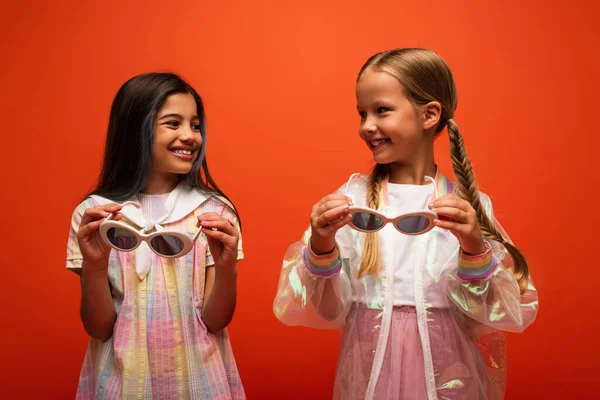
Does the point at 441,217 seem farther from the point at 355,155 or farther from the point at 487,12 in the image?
the point at 487,12

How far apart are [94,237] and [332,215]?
585 millimetres

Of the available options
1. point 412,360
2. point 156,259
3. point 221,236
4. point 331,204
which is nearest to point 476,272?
point 412,360

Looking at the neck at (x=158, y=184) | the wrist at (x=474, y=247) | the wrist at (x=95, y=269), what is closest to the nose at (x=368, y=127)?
the wrist at (x=474, y=247)

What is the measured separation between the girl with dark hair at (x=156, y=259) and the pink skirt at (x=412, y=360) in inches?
13.5

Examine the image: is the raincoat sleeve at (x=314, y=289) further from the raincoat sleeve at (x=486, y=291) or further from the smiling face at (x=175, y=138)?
the smiling face at (x=175, y=138)

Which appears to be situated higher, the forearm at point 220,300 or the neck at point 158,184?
the neck at point 158,184

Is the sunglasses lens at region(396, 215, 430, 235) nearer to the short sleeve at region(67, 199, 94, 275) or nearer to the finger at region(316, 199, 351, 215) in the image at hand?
the finger at region(316, 199, 351, 215)

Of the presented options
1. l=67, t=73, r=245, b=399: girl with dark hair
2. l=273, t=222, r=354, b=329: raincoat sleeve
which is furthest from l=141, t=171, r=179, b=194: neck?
l=273, t=222, r=354, b=329: raincoat sleeve

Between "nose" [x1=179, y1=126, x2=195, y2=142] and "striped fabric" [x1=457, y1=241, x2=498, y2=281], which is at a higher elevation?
"nose" [x1=179, y1=126, x2=195, y2=142]

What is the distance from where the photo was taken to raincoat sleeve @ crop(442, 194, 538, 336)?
1565 millimetres

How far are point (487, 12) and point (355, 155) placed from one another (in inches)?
29.7

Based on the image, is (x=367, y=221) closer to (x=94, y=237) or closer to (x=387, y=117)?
(x=387, y=117)

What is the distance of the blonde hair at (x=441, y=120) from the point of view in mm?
1671
